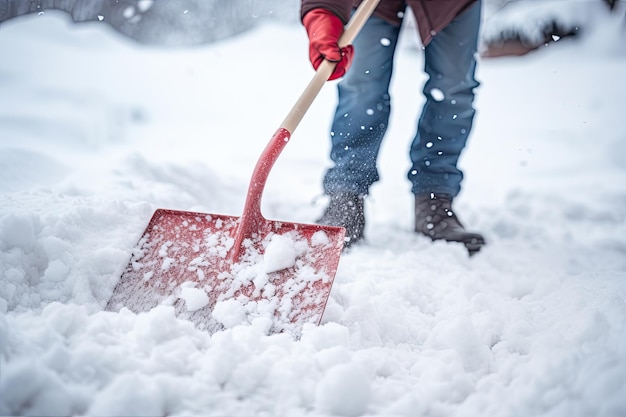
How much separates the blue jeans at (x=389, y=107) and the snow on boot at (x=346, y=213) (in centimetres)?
3

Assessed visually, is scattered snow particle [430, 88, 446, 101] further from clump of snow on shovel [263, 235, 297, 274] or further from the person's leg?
clump of snow on shovel [263, 235, 297, 274]

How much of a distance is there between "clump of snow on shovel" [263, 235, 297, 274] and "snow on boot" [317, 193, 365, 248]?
1.75 ft

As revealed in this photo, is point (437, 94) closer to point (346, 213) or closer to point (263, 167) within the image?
point (346, 213)

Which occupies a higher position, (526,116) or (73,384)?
(73,384)

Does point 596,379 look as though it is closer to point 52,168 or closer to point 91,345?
point 91,345

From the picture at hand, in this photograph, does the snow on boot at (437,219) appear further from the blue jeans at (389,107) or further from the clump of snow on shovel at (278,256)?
the clump of snow on shovel at (278,256)

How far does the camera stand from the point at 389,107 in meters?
1.77

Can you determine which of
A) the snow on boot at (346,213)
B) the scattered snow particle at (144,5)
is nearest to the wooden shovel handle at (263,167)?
the snow on boot at (346,213)

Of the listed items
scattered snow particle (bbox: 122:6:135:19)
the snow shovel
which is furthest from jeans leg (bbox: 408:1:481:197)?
scattered snow particle (bbox: 122:6:135:19)

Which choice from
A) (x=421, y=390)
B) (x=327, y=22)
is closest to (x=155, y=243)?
(x=421, y=390)

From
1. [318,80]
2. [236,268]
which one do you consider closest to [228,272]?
[236,268]

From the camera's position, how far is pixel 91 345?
72 cm

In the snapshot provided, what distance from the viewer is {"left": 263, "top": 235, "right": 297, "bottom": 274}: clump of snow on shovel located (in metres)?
1.07

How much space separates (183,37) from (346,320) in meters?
5.45
